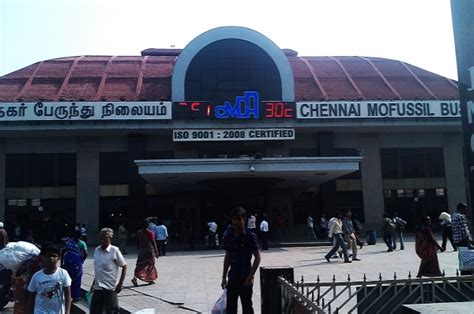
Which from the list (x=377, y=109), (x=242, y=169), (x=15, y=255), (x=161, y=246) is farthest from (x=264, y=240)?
(x=15, y=255)

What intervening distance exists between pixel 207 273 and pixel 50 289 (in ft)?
27.3

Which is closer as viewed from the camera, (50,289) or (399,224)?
(50,289)

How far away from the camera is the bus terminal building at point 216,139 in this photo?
1071 inches

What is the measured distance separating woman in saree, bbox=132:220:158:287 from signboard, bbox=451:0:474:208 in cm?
826

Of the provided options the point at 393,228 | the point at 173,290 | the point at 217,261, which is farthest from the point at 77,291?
the point at 393,228

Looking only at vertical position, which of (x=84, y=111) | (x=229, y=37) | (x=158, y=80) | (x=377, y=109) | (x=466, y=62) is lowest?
(x=466, y=62)

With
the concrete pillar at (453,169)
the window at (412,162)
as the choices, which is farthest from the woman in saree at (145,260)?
the concrete pillar at (453,169)

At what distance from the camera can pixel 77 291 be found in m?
9.10

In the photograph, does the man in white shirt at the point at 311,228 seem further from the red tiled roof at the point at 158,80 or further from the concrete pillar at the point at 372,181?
the red tiled roof at the point at 158,80

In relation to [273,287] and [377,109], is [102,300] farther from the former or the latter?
[377,109]

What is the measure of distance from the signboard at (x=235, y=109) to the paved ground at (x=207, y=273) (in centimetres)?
986

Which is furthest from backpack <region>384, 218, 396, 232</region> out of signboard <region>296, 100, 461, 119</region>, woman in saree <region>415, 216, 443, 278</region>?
signboard <region>296, 100, 461, 119</region>

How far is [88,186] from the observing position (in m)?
29.0

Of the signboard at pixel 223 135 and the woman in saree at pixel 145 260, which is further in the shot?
the signboard at pixel 223 135
